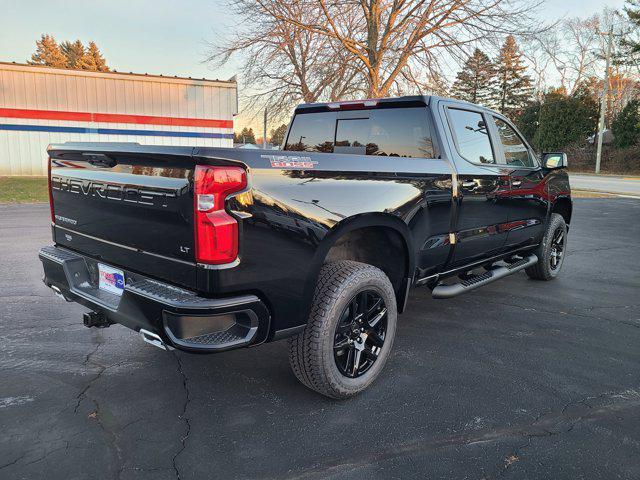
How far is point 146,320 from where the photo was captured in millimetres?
2439

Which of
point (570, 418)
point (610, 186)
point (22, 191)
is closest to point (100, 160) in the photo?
point (570, 418)

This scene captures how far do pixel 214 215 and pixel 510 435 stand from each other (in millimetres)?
1931

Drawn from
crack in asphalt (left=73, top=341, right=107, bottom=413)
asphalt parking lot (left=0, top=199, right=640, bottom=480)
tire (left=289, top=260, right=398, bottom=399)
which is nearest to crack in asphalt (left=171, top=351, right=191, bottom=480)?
asphalt parking lot (left=0, top=199, right=640, bottom=480)

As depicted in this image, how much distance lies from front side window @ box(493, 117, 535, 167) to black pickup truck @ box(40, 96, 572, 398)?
544 millimetres

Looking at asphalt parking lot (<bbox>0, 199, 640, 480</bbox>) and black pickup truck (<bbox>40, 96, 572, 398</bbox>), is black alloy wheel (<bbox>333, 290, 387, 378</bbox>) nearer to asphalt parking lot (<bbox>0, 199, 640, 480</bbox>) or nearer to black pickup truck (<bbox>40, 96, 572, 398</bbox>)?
black pickup truck (<bbox>40, 96, 572, 398</bbox>)

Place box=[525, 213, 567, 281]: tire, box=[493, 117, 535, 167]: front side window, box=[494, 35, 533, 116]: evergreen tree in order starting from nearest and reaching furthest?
box=[493, 117, 535, 167]: front side window < box=[525, 213, 567, 281]: tire < box=[494, 35, 533, 116]: evergreen tree

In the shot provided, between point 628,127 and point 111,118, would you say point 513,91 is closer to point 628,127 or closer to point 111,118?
point 628,127

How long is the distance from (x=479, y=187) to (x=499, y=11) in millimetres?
12878

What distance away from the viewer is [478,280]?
167 inches

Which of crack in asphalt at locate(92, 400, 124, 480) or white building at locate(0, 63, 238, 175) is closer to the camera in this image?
crack in asphalt at locate(92, 400, 124, 480)

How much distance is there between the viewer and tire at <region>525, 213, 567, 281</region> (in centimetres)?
555

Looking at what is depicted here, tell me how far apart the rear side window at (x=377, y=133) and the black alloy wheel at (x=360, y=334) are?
1.32 m

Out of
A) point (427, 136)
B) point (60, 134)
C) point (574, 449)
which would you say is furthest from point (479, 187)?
point (60, 134)

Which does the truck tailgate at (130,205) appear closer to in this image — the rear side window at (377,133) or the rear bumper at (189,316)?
the rear bumper at (189,316)
